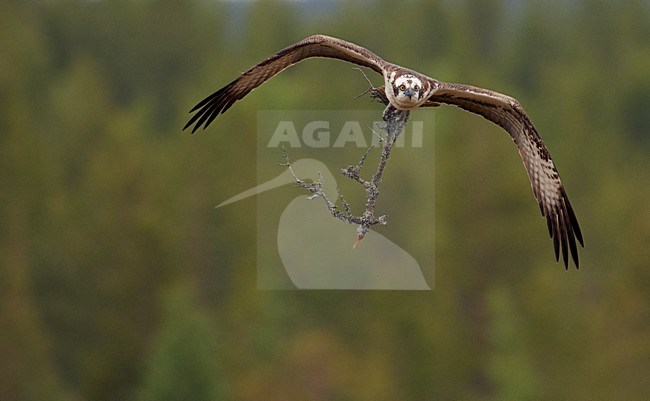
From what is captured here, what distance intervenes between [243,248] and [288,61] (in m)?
19.2

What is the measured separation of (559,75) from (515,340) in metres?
13.3

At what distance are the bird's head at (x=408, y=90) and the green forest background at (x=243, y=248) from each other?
14612 millimetres

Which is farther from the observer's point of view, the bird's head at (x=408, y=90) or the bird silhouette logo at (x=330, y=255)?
the bird silhouette logo at (x=330, y=255)

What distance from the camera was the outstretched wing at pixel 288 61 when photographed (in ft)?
28.1

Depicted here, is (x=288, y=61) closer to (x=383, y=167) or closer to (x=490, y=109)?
(x=490, y=109)

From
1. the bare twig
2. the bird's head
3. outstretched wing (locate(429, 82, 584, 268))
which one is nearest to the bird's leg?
the bare twig

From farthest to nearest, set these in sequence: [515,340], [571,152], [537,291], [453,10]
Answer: [453,10] → [571,152] → [537,291] → [515,340]

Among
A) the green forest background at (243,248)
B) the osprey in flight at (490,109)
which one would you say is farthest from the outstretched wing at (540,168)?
the green forest background at (243,248)

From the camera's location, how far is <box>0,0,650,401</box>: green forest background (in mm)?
24734

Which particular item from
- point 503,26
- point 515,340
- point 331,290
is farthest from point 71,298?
point 503,26

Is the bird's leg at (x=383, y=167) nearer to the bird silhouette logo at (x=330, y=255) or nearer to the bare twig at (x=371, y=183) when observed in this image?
the bare twig at (x=371, y=183)

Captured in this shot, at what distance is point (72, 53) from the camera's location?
3497 centimetres

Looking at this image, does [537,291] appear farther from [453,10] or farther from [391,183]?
[453,10]

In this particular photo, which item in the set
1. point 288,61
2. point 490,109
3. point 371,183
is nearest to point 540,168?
point 490,109
